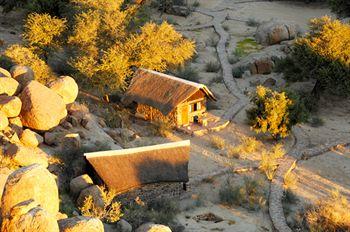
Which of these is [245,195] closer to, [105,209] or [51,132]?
[105,209]

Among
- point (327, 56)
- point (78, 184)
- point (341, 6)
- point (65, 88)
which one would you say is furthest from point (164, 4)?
point (78, 184)

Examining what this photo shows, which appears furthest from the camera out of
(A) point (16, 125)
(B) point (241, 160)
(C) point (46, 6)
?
(C) point (46, 6)

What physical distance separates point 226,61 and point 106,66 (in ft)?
50.9

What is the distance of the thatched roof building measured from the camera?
32156 mm

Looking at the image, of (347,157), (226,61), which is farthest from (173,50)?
(347,157)

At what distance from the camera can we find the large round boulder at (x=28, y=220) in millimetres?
9562

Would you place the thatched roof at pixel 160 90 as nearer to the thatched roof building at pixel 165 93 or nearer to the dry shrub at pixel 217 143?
the thatched roof building at pixel 165 93

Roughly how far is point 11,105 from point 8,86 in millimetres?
A: 1668

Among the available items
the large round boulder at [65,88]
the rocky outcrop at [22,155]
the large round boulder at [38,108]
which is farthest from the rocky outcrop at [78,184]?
the large round boulder at [65,88]

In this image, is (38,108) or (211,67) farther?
(211,67)

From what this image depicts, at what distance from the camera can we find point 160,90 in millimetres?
33219

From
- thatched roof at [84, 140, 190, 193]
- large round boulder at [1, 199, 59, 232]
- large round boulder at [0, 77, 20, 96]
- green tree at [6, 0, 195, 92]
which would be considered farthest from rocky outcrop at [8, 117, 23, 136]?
large round boulder at [1, 199, 59, 232]

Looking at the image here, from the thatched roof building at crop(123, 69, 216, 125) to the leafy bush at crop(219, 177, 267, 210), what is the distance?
8.14 meters

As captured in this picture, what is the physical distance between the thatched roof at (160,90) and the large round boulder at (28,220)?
71.9 ft
